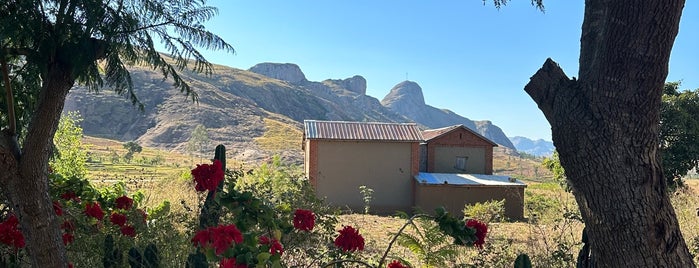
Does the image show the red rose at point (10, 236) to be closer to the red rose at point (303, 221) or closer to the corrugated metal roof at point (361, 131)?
the red rose at point (303, 221)

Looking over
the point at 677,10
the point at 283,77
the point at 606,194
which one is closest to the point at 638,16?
the point at 677,10

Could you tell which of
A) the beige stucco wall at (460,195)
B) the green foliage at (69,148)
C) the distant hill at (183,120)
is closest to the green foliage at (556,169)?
the beige stucco wall at (460,195)

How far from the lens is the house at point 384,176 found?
17547 mm

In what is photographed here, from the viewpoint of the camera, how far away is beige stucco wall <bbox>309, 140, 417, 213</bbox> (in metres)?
18.3

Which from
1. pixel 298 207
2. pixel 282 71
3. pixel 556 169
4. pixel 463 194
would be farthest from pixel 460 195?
pixel 282 71

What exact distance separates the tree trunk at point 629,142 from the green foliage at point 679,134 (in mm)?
10392

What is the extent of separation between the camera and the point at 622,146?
2477mm

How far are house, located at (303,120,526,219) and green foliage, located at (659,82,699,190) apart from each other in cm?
656

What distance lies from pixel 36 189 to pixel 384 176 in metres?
16.1

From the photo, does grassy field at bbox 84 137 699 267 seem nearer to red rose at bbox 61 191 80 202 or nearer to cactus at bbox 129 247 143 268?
cactus at bbox 129 247 143 268

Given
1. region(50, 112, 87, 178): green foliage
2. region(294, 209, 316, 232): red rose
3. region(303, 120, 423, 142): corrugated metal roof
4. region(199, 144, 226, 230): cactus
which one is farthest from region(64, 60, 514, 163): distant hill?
region(294, 209, 316, 232): red rose

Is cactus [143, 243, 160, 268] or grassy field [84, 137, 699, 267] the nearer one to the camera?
cactus [143, 243, 160, 268]

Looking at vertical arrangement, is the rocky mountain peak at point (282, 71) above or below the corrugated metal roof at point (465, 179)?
above

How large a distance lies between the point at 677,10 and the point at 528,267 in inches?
69.3
